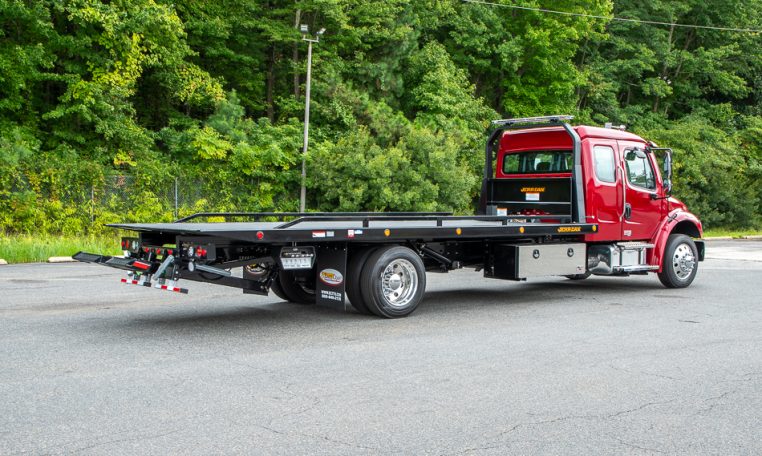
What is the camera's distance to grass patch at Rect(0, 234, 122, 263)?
18.7 m

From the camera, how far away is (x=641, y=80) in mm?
49344

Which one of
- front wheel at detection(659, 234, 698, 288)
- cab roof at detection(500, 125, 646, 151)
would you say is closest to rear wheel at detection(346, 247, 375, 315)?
cab roof at detection(500, 125, 646, 151)

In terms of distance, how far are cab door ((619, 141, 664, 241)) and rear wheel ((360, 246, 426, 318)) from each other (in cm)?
454

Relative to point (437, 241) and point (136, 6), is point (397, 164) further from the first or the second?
point (437, 241)

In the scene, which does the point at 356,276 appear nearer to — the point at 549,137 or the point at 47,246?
the point at 549,137

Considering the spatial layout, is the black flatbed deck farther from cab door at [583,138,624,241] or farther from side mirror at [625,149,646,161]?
side mirror at [625,149,646,161]

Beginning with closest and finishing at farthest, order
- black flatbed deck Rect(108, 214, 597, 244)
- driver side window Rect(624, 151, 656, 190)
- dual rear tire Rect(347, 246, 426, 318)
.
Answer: black flatbed deck Rect(108, 214, 597, 244) < dual rear tire Rect(347, 246, 426, 318) < driver side window Rect(624, 151, 656, 190)

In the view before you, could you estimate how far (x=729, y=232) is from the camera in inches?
1572

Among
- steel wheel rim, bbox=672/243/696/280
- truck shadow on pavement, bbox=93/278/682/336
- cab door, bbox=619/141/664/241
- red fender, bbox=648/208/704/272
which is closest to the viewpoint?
truck shadow on pavement, bbox=93/278/682/336

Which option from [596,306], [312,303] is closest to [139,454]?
[312,303]

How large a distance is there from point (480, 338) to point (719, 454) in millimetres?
3954

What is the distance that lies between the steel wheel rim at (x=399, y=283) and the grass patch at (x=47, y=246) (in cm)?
1176

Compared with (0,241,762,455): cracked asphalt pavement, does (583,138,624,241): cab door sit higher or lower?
higher

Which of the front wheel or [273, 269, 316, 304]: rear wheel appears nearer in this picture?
[273, 269, 316, 304]: rear wheel
